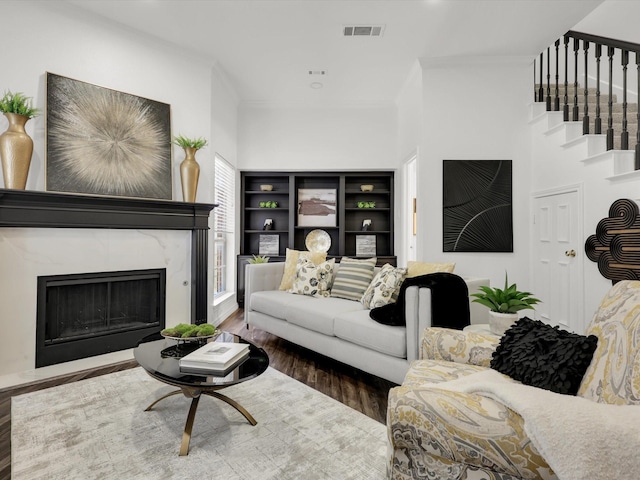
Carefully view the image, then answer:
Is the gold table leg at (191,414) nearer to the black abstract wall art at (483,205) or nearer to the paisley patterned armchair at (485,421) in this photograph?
the paisley patterned armchair at (485,421)

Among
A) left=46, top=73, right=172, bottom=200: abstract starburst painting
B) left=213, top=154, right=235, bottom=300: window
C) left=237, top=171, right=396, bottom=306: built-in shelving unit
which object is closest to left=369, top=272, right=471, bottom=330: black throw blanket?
left=46, top=73, right=172, bottom=200: abstract starburst painting

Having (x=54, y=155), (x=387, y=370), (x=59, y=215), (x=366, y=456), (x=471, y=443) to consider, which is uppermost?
(x=54, y=155)

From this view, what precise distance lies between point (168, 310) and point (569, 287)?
422 cm

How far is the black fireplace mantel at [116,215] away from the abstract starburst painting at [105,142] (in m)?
0.14

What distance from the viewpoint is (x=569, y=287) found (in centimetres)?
349

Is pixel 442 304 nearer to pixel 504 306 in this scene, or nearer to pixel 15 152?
pixel 504 306

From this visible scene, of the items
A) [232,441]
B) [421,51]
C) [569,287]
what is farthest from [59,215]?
[569,287]

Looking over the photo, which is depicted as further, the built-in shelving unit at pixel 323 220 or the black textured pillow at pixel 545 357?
the built-in shelving unit at pixel 323 220

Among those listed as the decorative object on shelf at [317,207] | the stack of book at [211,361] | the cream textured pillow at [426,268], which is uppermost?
the decorative object on shelf at [317,207]

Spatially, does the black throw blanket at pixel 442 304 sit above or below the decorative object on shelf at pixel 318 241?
below

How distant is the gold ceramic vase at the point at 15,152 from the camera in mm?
2518

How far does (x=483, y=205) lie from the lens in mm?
3953

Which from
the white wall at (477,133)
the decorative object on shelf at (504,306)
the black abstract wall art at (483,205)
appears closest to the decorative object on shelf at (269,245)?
the white wall at (477,133)

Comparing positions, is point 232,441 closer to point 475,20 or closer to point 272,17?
point 272,17
